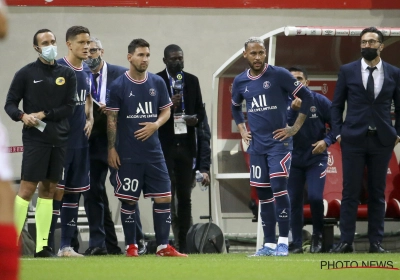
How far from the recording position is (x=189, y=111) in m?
9.21

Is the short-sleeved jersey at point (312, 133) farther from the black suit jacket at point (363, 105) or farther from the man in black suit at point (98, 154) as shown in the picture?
the man in black suit at point (98, 154)

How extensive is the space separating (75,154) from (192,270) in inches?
103

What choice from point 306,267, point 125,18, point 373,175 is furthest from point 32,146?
point 125,18

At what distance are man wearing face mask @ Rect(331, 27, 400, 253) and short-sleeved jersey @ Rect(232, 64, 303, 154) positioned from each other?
0.79m

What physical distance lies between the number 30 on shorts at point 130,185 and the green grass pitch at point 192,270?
91cm

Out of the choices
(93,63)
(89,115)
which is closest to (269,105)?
(89,115)

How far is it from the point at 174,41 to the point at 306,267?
574 cm

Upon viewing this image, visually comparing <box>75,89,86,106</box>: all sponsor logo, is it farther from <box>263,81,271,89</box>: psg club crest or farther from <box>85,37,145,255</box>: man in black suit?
<box>263,81,271,89</box>: psg club crest

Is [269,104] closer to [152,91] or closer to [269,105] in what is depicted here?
[269,105]

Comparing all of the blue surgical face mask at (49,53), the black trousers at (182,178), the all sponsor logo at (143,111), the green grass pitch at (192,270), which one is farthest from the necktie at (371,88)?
the blue surgical face mask at (49,53)

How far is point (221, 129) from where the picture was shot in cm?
1081

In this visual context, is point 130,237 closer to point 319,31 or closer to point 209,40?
point 319,31

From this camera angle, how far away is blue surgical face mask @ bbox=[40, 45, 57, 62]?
25.0 feet

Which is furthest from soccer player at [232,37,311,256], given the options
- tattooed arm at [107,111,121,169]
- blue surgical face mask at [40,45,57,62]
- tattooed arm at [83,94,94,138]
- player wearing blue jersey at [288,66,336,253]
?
blue surgical face mask at [40,45,57,62]
